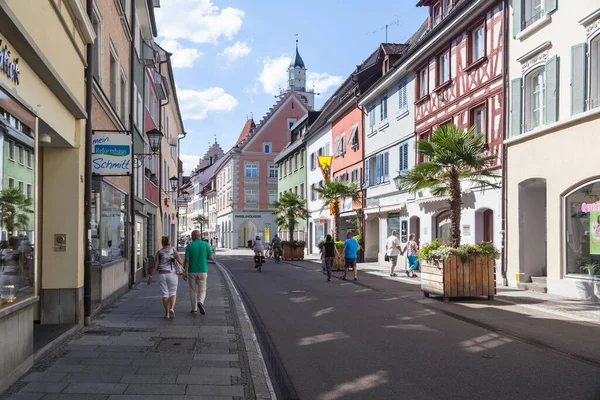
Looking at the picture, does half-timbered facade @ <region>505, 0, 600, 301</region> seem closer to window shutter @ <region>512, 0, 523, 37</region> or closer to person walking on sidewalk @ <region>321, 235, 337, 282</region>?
window shutter @ <region>512, 0, 523, 37</region>

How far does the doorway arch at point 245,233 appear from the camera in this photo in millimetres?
76881

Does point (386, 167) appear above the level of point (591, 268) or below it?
above

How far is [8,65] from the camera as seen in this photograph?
6.09m

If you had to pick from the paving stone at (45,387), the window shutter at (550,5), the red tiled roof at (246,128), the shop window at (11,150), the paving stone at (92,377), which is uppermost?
the red tiled roof at (246,128)

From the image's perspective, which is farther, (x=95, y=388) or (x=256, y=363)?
(x=256, y=363)

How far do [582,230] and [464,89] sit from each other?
811cm

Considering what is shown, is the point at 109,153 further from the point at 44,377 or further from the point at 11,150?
the point at 44,377

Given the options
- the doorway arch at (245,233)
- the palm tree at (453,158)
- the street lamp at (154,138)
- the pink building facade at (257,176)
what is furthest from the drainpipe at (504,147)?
the doorway arch at (245,233)

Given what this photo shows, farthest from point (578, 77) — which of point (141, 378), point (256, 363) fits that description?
point (141, 378)

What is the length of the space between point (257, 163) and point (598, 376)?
67.8 meters

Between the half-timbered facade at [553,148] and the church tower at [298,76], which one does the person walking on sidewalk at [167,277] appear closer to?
the half-timbered facade at [553,148]

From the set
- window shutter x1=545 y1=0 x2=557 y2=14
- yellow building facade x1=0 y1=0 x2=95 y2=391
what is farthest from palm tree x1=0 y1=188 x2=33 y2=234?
window shutter x1=545 y1=0 x2=557 y2=14

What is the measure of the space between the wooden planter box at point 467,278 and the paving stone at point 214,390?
354 inches

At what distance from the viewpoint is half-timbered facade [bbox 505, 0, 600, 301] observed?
14.6m
